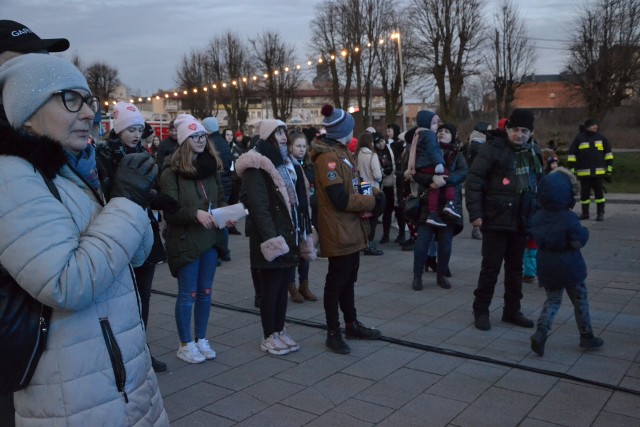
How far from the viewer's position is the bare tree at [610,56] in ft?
87.4

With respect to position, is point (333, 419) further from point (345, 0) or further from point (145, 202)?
point (345, 0)

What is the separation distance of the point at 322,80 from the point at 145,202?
47841mm

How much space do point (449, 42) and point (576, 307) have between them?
36721mm

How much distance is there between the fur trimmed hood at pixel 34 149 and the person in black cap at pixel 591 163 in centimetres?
1279

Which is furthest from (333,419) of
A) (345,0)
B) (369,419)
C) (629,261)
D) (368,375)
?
(345,0)

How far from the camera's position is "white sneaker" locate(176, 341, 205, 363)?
5.04m

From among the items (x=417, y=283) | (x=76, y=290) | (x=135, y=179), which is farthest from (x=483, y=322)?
(x=76, y=290)

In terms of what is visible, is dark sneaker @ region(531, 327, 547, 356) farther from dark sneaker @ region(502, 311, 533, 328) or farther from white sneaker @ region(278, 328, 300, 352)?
white sneaker @ region(278, 328, 300, 352)

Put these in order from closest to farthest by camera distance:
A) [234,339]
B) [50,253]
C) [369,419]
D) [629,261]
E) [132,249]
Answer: [50,253] < [132,249] < [369,419] < [234,339] < [629,261]

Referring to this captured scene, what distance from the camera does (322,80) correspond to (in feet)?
160

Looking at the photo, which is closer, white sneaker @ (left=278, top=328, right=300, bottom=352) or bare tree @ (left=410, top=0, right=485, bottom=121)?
white sneaker @ (left=278, top=328, right=300, bottom=352)

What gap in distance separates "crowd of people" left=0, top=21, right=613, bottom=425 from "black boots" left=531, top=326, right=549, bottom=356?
0.5 inches

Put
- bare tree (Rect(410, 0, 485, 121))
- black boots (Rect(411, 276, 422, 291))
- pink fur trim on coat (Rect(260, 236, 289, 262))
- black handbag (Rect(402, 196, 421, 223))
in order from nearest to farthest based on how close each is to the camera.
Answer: pink fur trim on coat (Rect(260, 236, 289, 262))
black boots (Rect(411, 276, 422, 291))
black handbag (Rect(402, 196, 421, 223))
bare tree (Rect(410, 0, 485, 121))

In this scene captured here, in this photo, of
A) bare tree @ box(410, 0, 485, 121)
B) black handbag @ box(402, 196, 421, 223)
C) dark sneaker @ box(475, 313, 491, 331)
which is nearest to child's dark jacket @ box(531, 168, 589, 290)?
dark sneaker @ box(475, 313, 491, 331)
